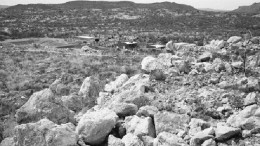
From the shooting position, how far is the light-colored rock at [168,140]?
4594 mm

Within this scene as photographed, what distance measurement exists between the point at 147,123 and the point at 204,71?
3779mm

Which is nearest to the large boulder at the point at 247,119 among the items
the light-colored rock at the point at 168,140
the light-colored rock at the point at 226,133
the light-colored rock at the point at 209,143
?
the light-colored rock at the point at 226,133

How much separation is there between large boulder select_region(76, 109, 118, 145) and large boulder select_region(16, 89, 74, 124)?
1.13 meters

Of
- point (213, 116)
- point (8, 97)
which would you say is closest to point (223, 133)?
point (213, 116)

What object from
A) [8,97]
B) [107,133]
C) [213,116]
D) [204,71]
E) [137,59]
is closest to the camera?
[107,133]

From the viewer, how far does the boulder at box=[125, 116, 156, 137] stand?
5160mm

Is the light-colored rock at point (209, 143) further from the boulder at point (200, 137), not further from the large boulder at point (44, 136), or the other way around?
the large boulder at point (44, 136)

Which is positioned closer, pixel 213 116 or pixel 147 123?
pixel 147 123

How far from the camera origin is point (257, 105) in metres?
5.45

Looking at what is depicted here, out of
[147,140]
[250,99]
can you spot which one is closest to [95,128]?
[147,140]

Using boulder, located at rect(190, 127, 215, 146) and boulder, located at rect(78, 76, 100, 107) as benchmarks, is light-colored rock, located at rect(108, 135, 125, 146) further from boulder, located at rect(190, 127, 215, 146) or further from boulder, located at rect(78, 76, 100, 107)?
boulder, located at rect(78, 76, 100, 107)

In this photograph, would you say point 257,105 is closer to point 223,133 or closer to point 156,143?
point 223,133

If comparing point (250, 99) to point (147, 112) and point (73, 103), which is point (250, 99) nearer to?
point (147, 112)

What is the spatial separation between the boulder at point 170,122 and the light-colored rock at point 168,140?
0.36 m
